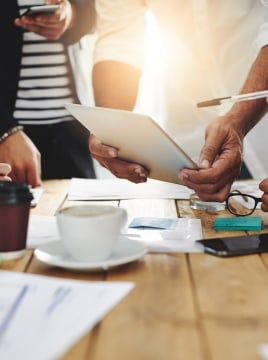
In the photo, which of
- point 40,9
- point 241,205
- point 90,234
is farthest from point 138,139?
point 40,9

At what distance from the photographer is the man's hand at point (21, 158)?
5.72 ft

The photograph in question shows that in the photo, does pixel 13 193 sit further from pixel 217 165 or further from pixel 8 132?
pixel 8 132

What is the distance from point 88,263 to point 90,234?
0.04 meters

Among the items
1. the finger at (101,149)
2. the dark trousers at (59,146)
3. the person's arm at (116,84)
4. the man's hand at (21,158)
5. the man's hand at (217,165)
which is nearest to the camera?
the man's hand at (217,165)

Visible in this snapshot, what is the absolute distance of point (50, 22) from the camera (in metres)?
1.90

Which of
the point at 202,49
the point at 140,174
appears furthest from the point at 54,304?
the point at 202,49

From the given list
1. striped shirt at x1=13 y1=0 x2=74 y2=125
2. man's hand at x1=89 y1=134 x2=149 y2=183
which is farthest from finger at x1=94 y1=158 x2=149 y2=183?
striped shirt at x1=13 y1=0 x2=74 y2=125

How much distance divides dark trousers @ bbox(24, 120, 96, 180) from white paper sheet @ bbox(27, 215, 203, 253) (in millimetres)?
904

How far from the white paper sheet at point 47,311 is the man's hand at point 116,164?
652 mm

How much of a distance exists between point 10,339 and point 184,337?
18 centimetres

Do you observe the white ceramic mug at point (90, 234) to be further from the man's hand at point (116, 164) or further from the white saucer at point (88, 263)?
the man's hand at point (116, 164)

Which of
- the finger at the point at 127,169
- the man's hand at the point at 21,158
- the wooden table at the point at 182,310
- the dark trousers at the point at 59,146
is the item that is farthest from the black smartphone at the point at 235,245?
the dark trousers at the point at 59,146

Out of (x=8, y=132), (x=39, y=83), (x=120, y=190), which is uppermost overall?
(x=39, y=83)

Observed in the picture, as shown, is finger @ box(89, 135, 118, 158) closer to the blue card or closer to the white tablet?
the white tablet
